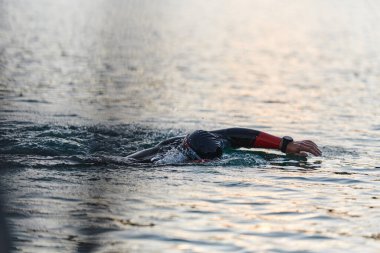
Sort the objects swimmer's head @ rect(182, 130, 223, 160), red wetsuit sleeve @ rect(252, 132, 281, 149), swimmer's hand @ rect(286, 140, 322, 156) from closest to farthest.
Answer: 1. swimmer's head @ rect(182, 130, 223, 160)
2. swimmer's hand @ rect(286, 140, 322, 156)
3. red wetsuit sleeve @ rect(252, 132, 281, 149)

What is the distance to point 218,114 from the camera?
50.9ft

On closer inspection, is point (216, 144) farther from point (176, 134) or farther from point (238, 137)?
point (176, 134)

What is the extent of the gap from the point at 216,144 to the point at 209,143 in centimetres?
9

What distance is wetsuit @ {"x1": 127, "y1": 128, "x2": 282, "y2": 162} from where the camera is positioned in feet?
32.0

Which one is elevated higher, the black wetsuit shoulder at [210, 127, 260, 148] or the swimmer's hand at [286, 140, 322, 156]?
the black wetsuit shoulder at [210, 127, 260, 148]

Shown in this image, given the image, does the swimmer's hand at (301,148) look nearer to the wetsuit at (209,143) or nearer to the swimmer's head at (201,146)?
the wetsuit at (209,143)

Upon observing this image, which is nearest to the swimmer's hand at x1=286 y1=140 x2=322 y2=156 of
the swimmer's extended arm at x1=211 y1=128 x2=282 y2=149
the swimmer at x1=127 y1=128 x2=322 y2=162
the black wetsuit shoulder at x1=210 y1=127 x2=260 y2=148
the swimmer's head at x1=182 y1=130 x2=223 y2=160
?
the swimmer at x1=127 y1=128 x2=322 y2=162

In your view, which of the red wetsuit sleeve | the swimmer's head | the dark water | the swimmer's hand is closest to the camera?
the dark water

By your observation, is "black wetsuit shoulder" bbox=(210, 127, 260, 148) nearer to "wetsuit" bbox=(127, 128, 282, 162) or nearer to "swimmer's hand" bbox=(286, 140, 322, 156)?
"wetsuit" bbox=(127, 128, 282, 162)

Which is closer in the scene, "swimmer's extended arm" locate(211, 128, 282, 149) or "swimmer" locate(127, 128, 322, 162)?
"swimmer" locate(127, 128, 322, 162)

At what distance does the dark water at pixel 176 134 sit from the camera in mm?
5152

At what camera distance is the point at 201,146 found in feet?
31.9

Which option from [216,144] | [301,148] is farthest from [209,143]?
[301,148]

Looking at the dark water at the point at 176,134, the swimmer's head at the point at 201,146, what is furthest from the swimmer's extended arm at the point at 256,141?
the swimmer's head at the point at 201,146
